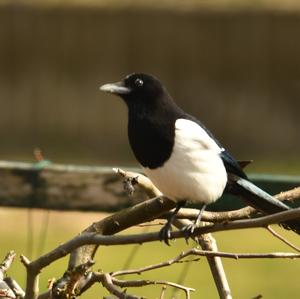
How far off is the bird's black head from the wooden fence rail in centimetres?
98

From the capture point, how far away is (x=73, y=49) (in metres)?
9.79

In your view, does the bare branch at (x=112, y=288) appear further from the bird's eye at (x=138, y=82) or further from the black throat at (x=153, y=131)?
the bird's eye at (x=138, y=82)

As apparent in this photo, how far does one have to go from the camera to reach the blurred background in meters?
9.58

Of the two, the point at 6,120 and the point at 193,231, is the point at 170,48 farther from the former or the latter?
the point at 193,231

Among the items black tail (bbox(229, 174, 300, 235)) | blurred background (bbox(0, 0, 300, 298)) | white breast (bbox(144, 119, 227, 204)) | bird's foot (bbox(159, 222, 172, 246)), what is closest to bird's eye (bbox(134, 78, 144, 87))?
white breast (bbox(144, 119, 227, 204))

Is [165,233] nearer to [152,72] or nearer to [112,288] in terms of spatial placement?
[112,288]

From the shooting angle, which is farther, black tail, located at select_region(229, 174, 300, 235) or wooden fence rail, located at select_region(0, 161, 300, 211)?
wooden fence rail, located at select_region(0, 161, 300, 211)

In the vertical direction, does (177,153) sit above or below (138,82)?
below

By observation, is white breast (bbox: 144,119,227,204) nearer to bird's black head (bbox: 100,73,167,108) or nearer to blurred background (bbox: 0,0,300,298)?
bird's black head (bbox: 100,73,167,108)

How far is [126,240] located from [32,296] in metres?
0.30

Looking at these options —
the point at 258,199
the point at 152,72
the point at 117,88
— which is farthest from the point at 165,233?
the point at 152,72

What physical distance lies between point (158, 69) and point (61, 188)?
5.90 metres

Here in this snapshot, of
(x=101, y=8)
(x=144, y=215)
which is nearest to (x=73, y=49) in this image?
(x=101, y=8)

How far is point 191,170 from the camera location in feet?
8.74
